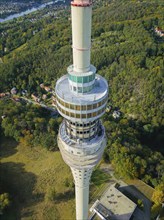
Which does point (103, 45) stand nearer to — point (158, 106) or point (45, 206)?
point (158, 106)

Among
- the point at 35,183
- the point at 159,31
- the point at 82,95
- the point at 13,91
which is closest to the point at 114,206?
the point at 35,183

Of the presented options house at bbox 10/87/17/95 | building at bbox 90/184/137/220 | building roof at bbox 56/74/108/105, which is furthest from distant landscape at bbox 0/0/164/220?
building roof at bbox 56/74/108/105

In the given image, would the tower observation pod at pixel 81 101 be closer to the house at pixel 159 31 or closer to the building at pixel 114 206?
the building at pixel 114 206

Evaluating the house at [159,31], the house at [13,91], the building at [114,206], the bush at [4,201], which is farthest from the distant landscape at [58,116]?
the building at [114,206]

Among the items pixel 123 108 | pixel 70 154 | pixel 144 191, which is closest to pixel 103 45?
pixel 123 108

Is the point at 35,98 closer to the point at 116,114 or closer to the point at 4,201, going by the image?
the point at 116,114

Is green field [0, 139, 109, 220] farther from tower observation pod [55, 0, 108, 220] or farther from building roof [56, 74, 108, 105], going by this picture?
building roof [56, 74, 108, 105]
